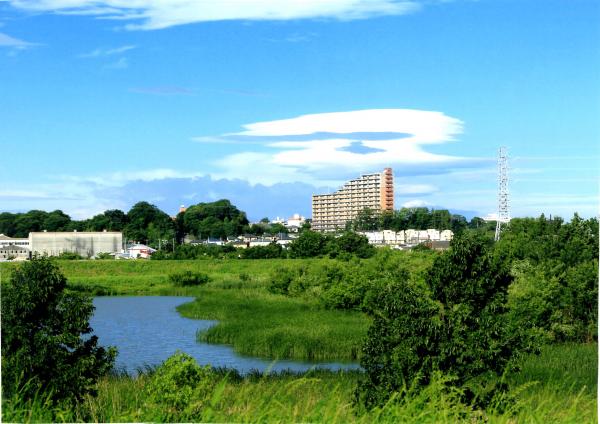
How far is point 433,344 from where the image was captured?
535 cm

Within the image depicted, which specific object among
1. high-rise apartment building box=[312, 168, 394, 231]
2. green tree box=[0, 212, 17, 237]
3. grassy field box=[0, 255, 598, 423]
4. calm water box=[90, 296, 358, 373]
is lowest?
calm water box=[90, 296, 358, 373]

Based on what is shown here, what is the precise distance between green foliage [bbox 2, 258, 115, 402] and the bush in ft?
50.2

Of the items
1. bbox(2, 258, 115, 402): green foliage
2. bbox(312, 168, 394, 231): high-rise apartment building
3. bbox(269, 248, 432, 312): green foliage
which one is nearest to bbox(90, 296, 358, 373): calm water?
bbox(269, 248, 432, 312): green foliage

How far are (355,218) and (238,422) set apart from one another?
1221 centimetres

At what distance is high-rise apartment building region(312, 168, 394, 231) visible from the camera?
45.6 ft

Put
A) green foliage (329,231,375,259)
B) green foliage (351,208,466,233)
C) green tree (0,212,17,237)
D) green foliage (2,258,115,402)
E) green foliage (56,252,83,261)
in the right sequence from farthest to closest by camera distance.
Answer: green foliage (329,231,375,259), green foliage (56,252,83,261), green foliage (351,208,466,233), green tree (0,212,17,237), green foliage (2,258,115,402)

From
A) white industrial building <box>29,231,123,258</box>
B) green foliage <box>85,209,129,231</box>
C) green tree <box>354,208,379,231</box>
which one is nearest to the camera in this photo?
green tree <box>354,208,379,231</box>

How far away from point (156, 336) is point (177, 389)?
1128 cm

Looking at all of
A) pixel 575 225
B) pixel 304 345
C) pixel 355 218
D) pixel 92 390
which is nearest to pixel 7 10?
pixel 92 390

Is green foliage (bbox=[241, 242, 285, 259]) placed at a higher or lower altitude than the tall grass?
higher

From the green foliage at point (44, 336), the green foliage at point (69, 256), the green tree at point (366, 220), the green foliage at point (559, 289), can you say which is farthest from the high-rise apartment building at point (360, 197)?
the green foliage at point (44, 336)

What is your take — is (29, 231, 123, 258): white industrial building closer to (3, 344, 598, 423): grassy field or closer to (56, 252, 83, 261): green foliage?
(56, 252, 83, 261): green foliage

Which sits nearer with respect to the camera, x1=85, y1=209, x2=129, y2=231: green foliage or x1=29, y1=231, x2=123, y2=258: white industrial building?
x1=29, y1=231, x2=123, y2=258: white industrial building

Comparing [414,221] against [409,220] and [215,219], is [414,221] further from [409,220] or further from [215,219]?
[215,219]
